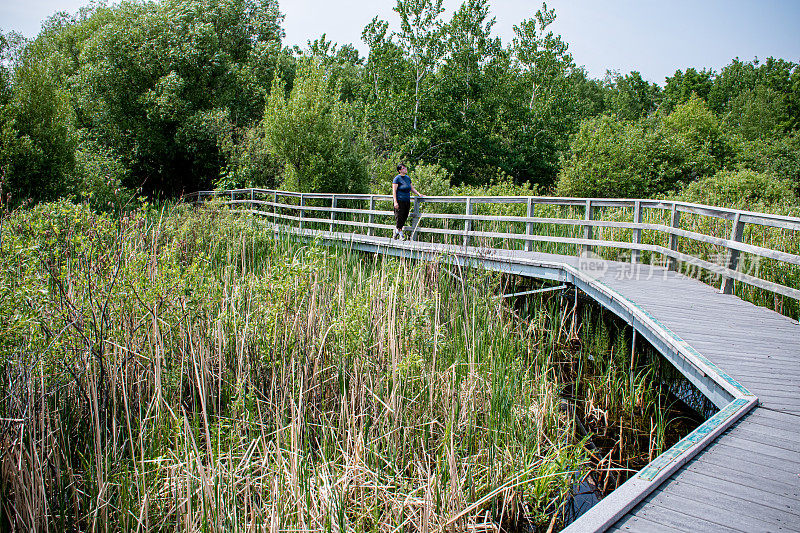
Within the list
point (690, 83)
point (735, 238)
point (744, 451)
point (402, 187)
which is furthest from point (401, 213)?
point (690, 83)

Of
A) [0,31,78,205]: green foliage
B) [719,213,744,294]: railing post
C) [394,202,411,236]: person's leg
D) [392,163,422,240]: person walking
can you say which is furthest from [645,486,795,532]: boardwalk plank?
[0,31,78,205]: green foliage

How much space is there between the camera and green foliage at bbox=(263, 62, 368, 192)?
1750 centimetres

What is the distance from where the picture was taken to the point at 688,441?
290 centimetres

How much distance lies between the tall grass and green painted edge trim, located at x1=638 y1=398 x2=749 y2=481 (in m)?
0.60

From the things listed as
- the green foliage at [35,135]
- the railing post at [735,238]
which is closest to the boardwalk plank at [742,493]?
the railing post at [735,238]

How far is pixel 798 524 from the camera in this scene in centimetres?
213

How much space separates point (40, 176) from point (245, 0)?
15.4 meters

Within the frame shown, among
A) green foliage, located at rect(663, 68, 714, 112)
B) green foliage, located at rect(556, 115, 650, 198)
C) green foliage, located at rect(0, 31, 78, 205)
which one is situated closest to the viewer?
green foliage, located at rect(0, 31, 78, 205)

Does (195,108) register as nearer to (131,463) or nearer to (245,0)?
(245,0)

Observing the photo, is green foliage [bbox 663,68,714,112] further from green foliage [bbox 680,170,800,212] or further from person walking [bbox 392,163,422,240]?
person walking [bbox 392,163,422,240]

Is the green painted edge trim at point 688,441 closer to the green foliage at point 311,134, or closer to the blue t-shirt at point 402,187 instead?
the blue t-shirt at point 402,187

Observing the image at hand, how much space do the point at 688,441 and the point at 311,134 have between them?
53.3 feet

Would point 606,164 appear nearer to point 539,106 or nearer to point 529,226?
point 539,106

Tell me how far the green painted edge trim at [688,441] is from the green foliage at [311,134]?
51.7 feet
